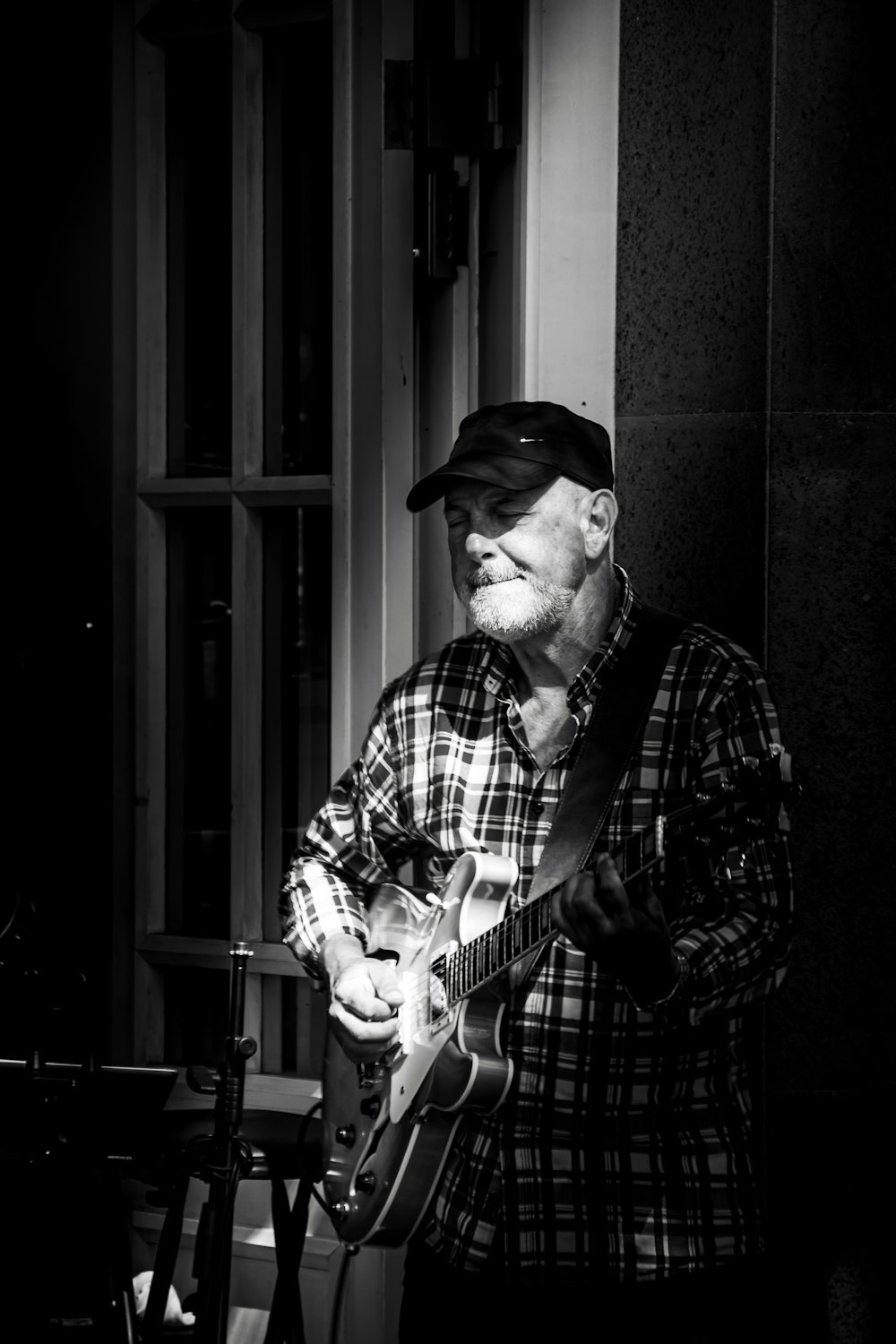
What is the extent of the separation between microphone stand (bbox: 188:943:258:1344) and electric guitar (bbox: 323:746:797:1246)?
0.19 m

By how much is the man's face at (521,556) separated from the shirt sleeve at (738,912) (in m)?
0.35

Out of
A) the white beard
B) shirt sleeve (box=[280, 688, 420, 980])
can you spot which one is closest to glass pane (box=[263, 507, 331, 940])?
shirt sleeve (box=[280, 688, 420, 980])

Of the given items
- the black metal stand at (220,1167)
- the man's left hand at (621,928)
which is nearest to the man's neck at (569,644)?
the man's left hand at (621,928)

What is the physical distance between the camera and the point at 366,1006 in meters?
2.09

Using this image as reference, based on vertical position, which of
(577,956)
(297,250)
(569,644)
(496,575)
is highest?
(297,250)

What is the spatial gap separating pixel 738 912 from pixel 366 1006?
64 cm

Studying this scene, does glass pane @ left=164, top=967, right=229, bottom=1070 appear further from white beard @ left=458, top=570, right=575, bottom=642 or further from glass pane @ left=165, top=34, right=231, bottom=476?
white beard @ left=458, top=570, right=575, bottom=642

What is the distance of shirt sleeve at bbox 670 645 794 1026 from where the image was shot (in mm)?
1749

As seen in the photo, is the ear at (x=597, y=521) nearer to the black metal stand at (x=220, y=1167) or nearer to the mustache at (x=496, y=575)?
the mustache at (x=496, y=575)

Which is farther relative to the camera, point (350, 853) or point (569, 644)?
point (350, 853)

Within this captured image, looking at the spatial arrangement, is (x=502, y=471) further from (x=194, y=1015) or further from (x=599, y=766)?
(x=194, y=1015)

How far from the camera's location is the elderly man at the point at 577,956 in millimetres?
1813

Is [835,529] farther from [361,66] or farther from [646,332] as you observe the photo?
[361,66]

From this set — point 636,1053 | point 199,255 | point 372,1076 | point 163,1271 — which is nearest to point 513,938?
point 636,1053
